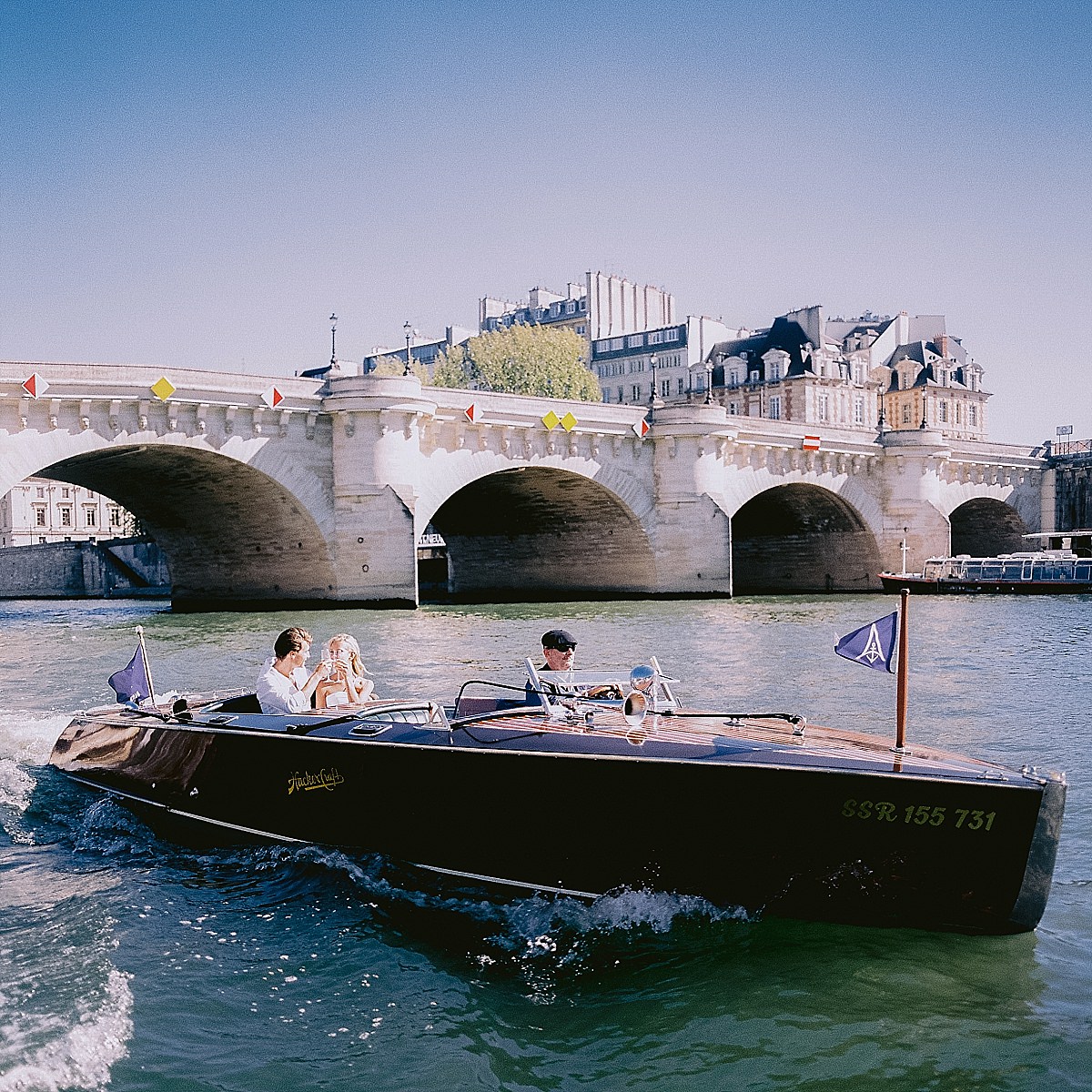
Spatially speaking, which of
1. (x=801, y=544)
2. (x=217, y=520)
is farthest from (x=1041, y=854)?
(x=801, y=544)

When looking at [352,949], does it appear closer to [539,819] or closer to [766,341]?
[539,819]

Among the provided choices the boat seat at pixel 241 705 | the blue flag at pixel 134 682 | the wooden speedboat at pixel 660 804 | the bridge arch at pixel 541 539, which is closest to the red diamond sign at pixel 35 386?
Result: the bridge arch at pixel 541 539

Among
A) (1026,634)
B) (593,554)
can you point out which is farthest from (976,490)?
(1026,634)

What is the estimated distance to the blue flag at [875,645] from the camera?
7.41 m

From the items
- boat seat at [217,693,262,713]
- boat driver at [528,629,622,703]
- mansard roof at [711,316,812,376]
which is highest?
mansard roof at [711,316,812,376]

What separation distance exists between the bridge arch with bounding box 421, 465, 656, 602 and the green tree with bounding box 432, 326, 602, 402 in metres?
16.2

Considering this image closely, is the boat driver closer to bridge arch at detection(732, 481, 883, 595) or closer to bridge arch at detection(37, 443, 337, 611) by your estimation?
bridge arch at detection(37, 443, 337, 611)

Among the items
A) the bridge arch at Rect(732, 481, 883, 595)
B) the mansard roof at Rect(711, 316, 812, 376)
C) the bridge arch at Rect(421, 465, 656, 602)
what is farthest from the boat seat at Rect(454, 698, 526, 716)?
the mansard roof at Rect(711, 316, 812, 376)

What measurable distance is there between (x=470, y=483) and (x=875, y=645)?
3609 cm

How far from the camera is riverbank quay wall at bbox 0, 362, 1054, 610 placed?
3234 cm

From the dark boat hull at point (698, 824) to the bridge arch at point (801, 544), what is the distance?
138 feet

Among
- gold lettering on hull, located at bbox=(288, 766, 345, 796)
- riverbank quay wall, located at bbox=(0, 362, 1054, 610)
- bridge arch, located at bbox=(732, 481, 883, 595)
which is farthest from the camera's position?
bridge arch, located at bbox=(732, 481, 883, 595)

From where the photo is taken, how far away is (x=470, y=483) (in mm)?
43125

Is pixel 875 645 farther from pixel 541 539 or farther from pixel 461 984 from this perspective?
pixel 541 539
